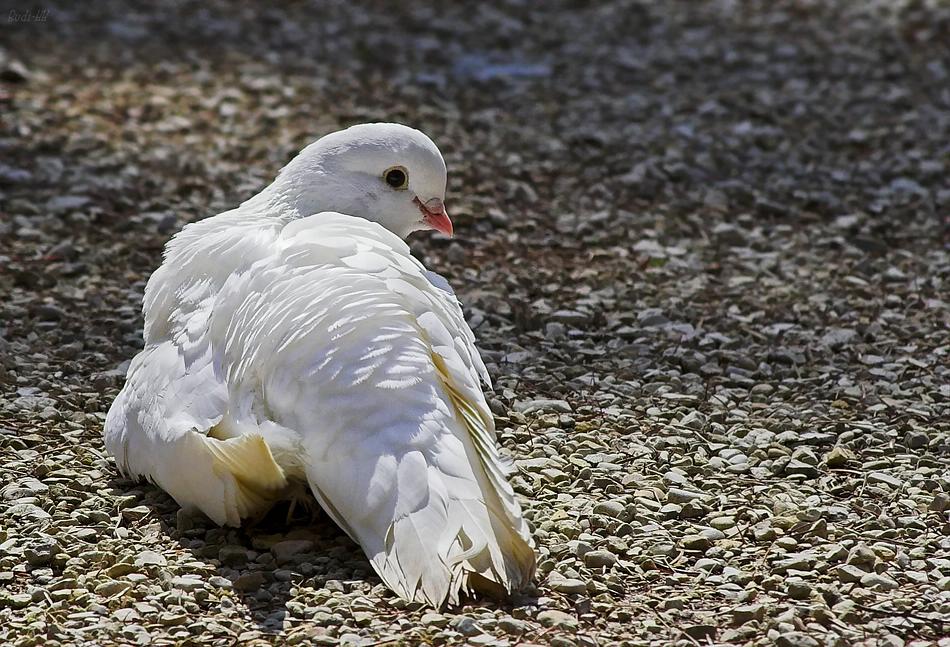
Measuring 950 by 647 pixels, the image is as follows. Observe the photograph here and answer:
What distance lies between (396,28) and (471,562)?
299 inches

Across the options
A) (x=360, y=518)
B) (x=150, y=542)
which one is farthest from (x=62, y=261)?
(x=360, y=518)

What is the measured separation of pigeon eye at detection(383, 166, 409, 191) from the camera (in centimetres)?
495

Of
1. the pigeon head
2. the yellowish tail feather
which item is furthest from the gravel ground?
the pigeon head

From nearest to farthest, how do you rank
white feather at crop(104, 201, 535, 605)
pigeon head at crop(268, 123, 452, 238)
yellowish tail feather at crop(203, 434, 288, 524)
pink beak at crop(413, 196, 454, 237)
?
white feather at crop(104, 201, 535, 605)
yellowish tail feather at crop(203, 434, 288, 524)
pigeon head at crop(268, 123, 452, 238)
pink beak at crop(413, 196, 454, 237)

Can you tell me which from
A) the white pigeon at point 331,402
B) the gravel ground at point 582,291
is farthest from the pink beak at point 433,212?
the gravel ground at point 582,291

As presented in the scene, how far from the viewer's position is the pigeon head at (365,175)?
4.87 meters

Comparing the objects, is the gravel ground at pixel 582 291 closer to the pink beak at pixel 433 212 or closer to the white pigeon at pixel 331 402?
the white pigeon at pixel 331 402

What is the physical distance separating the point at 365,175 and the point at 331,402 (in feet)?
4.63

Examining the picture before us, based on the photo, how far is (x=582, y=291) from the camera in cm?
643

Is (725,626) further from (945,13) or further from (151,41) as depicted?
(945,13)

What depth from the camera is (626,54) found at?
10086mm

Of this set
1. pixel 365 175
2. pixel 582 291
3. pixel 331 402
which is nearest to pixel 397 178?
pixel 365 175

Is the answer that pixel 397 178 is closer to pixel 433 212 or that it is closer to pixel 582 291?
pixel 433 212

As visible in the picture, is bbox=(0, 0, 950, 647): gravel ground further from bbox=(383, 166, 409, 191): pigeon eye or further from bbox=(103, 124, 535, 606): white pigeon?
bbox=(383, 166, 409, 191): pigeon eye
